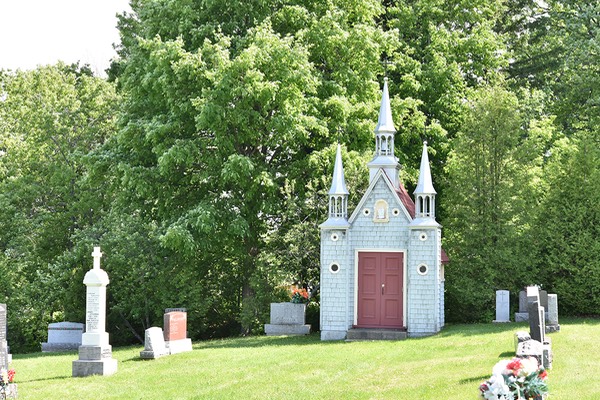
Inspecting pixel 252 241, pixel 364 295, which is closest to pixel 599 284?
pixel 364 295

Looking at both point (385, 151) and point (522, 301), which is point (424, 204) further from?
point (522, 301)

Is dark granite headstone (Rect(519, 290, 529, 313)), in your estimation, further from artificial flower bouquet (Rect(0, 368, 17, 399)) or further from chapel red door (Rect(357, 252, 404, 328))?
artificial flower bouquet (Rect(0, 368, 17, 399))

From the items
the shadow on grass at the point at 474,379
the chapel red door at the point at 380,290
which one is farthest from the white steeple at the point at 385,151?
the shadow on grass at the point at 474,379

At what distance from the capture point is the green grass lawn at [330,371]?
1725cm

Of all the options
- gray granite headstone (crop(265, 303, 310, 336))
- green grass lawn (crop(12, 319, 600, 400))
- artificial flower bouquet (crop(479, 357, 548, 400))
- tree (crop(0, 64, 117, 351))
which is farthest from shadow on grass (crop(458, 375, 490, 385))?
tree (crop(0, 64, 117, 351))

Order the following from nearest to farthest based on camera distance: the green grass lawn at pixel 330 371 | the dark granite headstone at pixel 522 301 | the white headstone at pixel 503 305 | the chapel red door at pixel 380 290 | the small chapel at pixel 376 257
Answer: the green grass lawn at pixel 330 371
the small chapel at pixel 376 257
the chapel red door at pixel 380 290
the white headstone at pixel 503 305
the dark granite headstone at pixel 522 301

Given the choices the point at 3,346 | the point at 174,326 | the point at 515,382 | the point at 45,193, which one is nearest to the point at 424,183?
the point at 174,326

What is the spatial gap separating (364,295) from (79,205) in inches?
550

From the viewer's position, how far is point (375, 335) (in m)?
27.4

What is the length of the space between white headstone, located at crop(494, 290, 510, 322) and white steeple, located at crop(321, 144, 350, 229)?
5656 mm

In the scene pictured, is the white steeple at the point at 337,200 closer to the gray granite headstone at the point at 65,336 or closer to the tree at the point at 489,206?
the tree at the point at 489,206

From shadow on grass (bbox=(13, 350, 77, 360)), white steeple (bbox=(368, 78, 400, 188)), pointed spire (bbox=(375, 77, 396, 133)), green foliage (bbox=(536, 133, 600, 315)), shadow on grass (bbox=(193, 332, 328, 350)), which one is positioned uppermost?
pointed spire (bbox=(375, 77, 396, 133))

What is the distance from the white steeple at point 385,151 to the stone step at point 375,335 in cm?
471

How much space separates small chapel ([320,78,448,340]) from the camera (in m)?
27.8
